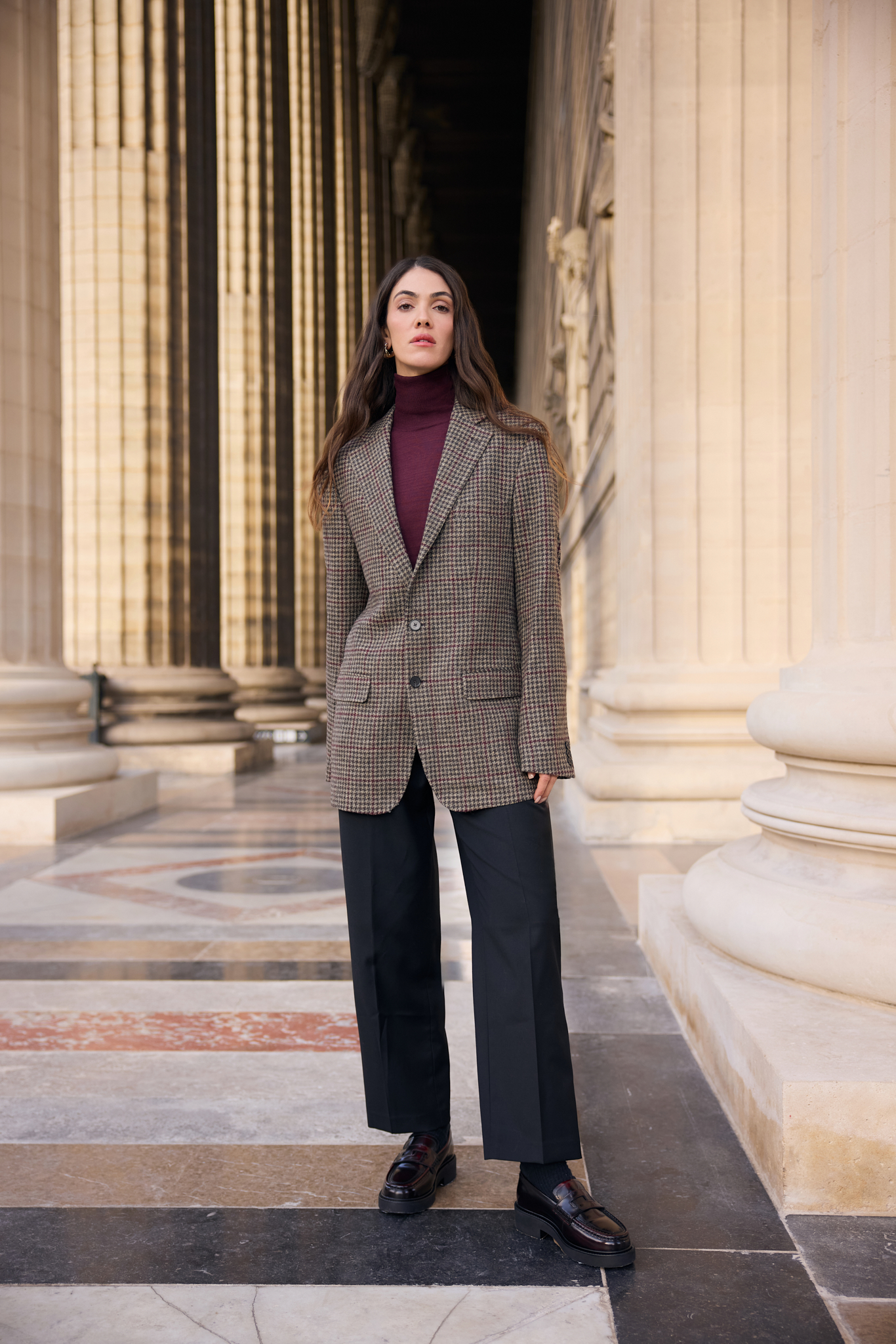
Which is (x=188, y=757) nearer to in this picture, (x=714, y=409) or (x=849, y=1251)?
(x=714, y=409)

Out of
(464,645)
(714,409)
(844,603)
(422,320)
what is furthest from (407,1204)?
(714,409)

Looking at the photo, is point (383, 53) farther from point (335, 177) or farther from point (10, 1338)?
point (10, 1338)

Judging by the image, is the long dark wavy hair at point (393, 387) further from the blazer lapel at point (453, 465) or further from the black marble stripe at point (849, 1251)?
the black marble stripe at point (849, 1251)

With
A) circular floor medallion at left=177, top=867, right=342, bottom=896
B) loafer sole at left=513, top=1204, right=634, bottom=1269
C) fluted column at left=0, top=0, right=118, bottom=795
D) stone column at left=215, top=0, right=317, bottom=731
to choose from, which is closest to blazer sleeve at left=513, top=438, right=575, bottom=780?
loafer sole at left=513, top=1204, right=634, bottom=1269

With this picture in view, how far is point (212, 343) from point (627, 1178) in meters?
13.7

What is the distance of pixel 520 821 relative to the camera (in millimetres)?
2494

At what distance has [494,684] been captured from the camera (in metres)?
2.52

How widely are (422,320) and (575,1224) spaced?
186 cm

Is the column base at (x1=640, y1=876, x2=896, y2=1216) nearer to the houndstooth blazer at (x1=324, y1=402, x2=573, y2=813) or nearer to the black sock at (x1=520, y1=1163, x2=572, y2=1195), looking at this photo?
the black sock at (x1=520, y1=1163, x2=572, y2=1195)

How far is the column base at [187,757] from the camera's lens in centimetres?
1325

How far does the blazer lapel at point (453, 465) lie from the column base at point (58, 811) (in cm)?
620

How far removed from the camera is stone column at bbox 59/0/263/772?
44.8 feet

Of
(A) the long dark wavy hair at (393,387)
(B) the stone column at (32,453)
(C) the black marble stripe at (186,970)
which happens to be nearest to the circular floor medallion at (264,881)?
(C) the black marble stripe at (186,970)

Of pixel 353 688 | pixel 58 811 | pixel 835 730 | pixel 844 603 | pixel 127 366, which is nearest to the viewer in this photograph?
pixel 353 688
